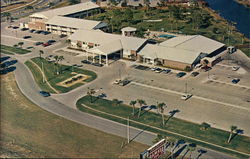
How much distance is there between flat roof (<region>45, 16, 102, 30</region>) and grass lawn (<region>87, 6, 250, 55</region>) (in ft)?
35.1

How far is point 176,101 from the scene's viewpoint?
87.2 meters

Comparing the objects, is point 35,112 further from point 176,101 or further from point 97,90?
point 176,101

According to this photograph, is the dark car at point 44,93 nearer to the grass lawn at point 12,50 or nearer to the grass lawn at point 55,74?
the grass lawn at point 55,74

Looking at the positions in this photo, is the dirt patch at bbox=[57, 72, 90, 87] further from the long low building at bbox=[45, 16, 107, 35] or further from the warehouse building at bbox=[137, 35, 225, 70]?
the long low building at bbox=[45, 16, 107, 35]

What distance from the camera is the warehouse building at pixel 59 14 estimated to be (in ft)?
512

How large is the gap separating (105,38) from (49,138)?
5974 centimetres

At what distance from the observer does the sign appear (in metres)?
60.4

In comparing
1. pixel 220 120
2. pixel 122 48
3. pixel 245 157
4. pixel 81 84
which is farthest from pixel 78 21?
pixel 245 157

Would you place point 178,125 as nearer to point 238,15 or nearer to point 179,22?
point 179,22

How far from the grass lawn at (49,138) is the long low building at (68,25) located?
62.1m

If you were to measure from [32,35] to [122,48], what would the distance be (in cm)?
4992

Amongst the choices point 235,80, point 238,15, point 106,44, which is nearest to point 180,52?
point 235,80

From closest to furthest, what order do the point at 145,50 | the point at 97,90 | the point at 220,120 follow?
the point at 220,120, the point at 97,90, the point at 145,50

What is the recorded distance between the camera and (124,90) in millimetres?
Result: 94062
